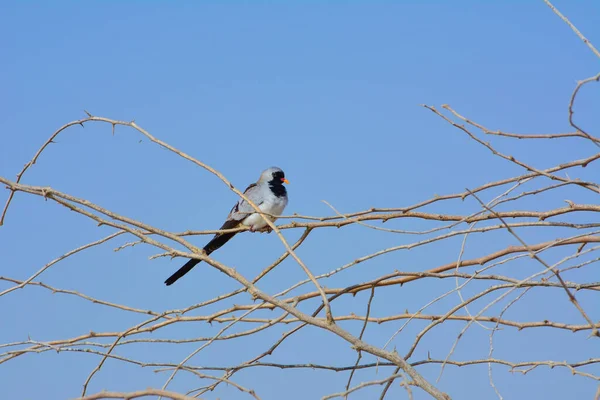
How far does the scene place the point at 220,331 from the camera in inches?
93.4

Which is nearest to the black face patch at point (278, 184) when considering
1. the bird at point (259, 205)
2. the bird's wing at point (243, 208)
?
the bird at point (259, 205)

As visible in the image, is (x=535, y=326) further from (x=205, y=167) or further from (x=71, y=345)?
(x=71, y=345)

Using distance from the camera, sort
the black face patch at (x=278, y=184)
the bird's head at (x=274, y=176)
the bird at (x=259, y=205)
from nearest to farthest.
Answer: the bird at (x=259, y=205)
the black face patch at (x=278, y=184)
the bird's head at (x=274, y=176)

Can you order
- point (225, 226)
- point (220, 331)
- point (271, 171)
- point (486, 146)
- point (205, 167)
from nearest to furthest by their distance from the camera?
point (486, 146) → point (205, 167) → point (220, 331) → point (225, 226) → point (271, 171)

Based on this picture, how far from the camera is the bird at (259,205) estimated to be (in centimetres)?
528

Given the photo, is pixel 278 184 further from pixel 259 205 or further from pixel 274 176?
pixel 259 205

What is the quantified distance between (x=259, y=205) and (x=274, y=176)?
0.53 meters

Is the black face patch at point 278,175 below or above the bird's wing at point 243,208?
above

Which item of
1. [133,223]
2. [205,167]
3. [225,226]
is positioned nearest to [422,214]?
Result: [205,167]

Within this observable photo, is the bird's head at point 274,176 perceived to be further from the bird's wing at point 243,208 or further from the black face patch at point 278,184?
the bird's wing at point 243,208

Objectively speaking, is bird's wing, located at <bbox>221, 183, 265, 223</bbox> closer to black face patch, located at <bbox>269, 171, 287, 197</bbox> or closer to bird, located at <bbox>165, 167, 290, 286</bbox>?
bird, located at <bbox>165, 167, 290, 286</bbox>

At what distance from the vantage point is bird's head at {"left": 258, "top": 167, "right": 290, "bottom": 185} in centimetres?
613

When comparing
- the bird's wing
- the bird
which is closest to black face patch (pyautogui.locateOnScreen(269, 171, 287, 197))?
the bird

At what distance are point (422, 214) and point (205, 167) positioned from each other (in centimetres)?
80
